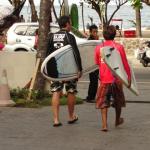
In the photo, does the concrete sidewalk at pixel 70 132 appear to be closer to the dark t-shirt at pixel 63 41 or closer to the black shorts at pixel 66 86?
the black shorts at pixel 66 86

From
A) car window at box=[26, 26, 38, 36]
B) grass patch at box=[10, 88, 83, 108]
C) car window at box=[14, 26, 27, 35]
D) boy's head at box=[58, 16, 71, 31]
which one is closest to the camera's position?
boy's head at box=[58, 16, 71, 31]

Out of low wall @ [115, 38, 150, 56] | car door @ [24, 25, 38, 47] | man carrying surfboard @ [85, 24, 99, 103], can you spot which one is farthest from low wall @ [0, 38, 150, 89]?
low wall @ [115, 38, 150, 56]

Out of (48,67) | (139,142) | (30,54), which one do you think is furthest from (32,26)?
(139,142)

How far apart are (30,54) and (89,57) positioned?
1454mm

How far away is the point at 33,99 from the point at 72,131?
3208 mm

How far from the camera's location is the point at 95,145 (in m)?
8.91

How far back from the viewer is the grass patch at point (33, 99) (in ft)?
42.1

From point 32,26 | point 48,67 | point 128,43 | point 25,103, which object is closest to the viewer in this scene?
point 48,67

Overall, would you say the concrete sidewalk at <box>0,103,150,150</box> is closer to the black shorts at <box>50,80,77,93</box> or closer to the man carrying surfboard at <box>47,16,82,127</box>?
the man carrying surfboard at <box>47,16,82,127</box>

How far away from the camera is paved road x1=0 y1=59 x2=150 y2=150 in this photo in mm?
8930

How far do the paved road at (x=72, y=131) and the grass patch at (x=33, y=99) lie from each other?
1.14 feet

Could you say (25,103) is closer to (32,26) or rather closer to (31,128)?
(31,128)

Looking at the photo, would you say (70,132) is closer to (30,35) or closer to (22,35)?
(30,35)

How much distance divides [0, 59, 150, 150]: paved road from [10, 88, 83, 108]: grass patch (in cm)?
35
